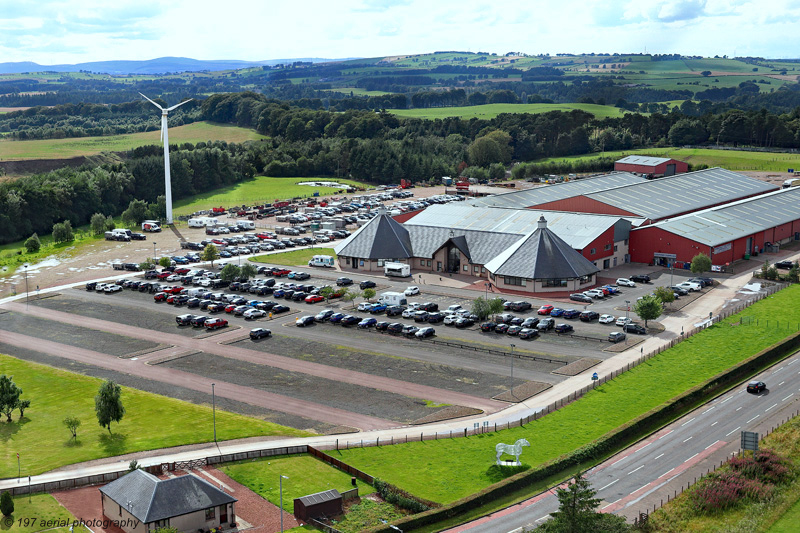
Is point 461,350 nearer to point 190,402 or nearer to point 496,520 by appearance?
point 190,402

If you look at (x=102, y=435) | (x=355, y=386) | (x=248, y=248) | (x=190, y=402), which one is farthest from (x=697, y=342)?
(x=248, y=248)

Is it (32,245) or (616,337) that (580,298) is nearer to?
(616,337)

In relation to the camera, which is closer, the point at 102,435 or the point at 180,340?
the point at 102,435

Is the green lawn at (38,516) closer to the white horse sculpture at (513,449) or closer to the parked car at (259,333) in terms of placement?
the white horse sculpture at (513,449)

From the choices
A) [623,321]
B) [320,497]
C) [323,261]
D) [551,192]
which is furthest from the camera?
[551,192]

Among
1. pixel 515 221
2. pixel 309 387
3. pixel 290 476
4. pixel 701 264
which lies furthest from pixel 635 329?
pixel 290 476
